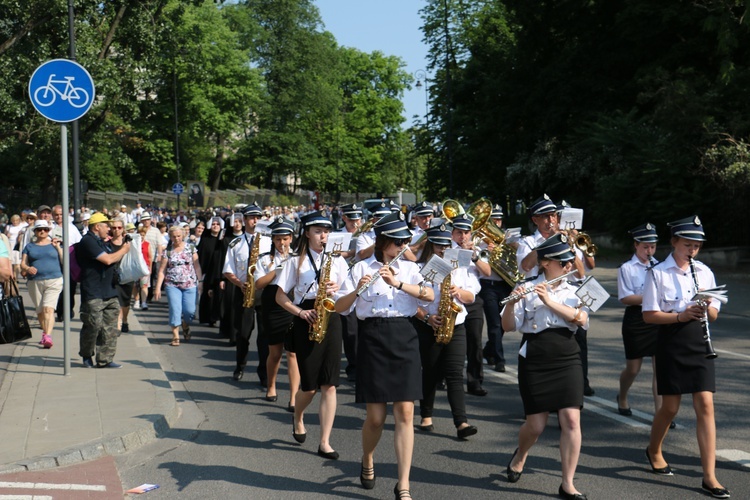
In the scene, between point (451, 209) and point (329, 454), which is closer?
point (329, 454)

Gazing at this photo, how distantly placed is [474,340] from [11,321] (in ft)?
17.6

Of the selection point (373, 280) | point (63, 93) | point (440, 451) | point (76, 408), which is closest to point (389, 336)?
point (373, 280)

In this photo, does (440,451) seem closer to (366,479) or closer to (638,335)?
(366,479)

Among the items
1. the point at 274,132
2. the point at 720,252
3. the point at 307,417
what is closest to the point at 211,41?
the point at 274,132

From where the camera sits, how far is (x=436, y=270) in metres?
6.54

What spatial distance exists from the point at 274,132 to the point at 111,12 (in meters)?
37.3

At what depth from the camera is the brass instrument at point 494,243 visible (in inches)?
417

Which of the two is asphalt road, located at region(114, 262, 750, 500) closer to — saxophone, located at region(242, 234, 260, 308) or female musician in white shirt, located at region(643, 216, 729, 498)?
female musician in white shirt, located at region(643, 216, 729, 498)

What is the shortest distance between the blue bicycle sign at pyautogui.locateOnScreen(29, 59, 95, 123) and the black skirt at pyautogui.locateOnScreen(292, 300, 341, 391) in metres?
4.68

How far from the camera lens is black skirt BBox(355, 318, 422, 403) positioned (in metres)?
6.46

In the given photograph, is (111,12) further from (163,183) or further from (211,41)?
(163,183)

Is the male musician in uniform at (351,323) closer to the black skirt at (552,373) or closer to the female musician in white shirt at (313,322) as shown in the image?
the female musician in white shirt at (313,322)

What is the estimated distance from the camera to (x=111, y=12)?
33.3m

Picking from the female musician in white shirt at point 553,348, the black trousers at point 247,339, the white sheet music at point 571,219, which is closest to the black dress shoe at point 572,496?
the female musician in white shirt at point 553,348
